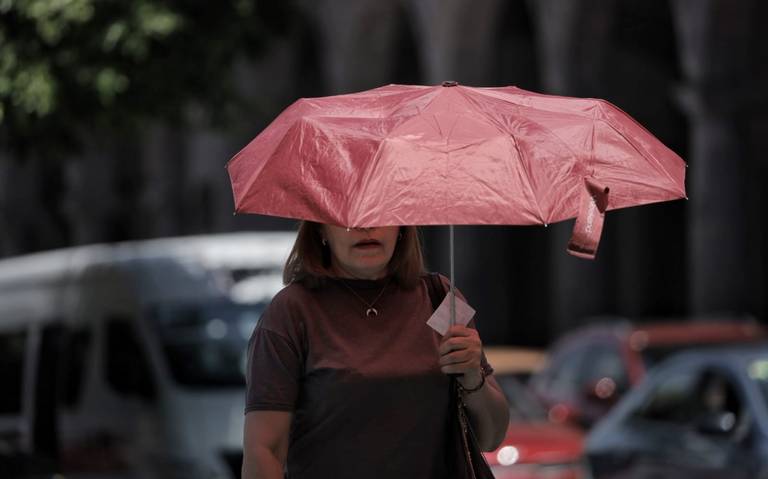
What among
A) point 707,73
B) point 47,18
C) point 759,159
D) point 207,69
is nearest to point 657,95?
point 759,159

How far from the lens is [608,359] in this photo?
616 inches

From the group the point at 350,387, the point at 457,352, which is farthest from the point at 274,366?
the point at 457,352

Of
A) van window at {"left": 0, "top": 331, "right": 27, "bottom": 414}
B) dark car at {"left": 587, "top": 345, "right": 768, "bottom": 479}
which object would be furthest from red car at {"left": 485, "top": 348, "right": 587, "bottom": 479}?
van window at {"left": 0, "top": 331, "right": 27, "bottom": 414}

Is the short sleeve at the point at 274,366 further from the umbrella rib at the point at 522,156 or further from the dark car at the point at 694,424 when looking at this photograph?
the dark car at the point at 694,424

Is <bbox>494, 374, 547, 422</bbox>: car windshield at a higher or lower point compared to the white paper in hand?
lower

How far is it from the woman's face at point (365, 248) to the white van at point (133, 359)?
698 centimetres

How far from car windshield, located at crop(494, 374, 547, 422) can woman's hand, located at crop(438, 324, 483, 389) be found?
27.9 ft

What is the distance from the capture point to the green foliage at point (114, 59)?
13133 mm

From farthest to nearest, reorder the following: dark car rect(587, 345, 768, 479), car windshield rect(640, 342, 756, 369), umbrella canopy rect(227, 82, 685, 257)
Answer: car windshield rect(640, 342, 756, 369) < dark car rect(587, 345, 768, 479) < umbrella canopy rect(227, 82, 685, 257)

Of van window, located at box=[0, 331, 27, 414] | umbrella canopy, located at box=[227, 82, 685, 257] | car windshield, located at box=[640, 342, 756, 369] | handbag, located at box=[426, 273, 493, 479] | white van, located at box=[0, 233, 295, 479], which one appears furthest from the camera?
car windshield, located at box=[640, 342, 756, 369]

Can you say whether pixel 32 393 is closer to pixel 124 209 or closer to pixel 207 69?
pixel 207 69

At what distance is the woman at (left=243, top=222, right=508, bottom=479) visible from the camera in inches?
169

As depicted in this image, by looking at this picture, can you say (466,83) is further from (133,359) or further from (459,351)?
(459,351)

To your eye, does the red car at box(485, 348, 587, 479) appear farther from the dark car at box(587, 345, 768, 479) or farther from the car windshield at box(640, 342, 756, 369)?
the car windshield at box(640, 342, 756, 369)
